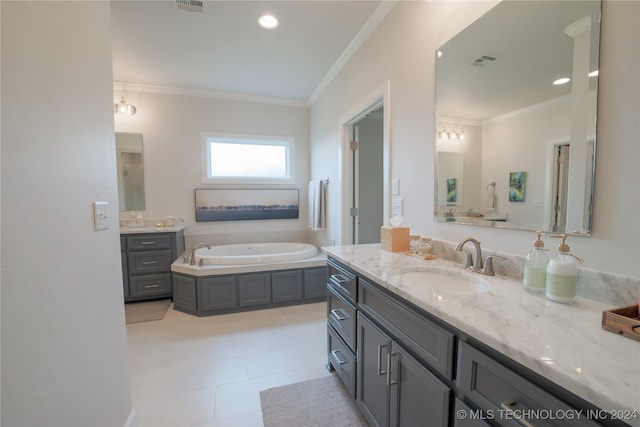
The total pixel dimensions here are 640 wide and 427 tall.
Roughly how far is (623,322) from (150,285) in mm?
3837

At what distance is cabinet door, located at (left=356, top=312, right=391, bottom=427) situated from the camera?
1172mm

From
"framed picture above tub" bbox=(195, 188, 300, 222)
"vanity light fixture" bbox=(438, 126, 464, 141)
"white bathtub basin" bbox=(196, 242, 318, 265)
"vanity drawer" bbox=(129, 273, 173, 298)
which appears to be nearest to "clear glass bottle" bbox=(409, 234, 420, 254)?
"vanity light fixture" bbox=(438, 126, 464, 141)

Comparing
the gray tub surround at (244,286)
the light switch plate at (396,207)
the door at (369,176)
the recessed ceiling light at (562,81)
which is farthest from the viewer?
the door at (369,176)

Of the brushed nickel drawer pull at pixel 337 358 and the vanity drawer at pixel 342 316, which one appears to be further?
the brushed nickel drawer pull at pixel 337 358

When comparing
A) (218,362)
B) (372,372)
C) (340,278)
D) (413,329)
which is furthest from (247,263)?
(413,329)

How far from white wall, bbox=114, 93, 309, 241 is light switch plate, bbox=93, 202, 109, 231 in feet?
9.07

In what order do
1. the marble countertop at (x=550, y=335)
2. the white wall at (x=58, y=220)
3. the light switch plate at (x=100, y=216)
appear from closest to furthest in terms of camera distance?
the marble countertop at (x=550, y=335)
the white wall at (x=58, y=220)
the light switch plate at (x=100, y=216)

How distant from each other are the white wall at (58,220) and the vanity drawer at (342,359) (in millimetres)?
1170

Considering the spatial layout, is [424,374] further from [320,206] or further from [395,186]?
[320,206]

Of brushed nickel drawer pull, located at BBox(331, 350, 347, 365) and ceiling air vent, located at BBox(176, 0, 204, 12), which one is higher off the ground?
ceiling air vent, located at BBox(176, 0, 204, 12)

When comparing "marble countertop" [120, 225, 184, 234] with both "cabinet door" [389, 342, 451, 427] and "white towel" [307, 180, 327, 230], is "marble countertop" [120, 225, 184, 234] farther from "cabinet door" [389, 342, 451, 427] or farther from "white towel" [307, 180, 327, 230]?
"cabinet door" [389, 342, 451, 427]

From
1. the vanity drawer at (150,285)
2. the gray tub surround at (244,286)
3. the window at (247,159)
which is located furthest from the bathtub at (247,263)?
the window at (247,159)

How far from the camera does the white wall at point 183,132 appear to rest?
11.9 feet

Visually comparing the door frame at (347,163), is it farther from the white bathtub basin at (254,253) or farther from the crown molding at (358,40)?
the white bathtub basin at (254,253)
